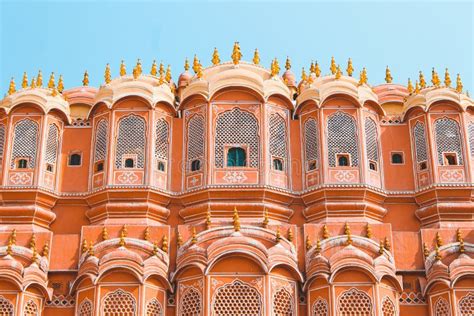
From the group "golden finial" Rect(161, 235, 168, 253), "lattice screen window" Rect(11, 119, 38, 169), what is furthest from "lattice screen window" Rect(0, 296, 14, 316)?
"lattice screen window" Rect(11, 119, 38, 169)

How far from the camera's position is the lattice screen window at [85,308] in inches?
848

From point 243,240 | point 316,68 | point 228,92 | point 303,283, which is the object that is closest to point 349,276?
point 303,283

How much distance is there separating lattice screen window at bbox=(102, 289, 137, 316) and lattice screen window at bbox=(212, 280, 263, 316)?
2001mm

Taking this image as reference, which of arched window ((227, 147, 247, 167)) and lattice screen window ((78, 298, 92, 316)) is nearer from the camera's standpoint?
lattice screen window ((78, 298, 92, 316))

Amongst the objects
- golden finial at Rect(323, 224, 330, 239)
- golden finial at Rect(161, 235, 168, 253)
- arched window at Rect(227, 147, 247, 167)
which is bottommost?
golden finial at Rect(161, 235, 168, 253)

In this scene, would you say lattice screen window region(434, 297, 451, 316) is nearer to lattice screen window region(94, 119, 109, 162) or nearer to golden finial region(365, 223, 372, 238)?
golden finial region(365, 223, 372, 238)

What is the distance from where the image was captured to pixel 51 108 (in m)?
25.5

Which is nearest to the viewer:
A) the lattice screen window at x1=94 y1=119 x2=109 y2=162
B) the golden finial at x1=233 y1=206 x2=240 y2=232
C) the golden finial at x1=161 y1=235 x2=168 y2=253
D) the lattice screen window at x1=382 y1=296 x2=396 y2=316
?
the lattice screen window at x1=382 y1=296 x2=396 y2=316

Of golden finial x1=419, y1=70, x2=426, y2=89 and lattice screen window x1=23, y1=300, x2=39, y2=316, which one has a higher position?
golden finial x1=419, y1=70, x2=426, y2=89

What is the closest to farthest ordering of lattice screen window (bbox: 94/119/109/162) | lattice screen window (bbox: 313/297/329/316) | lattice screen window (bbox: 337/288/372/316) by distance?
lattice screen window (bbox: 337/288/372/316) → lattice screen window (bbox: 313/297/329/316) → lattice screen window (bbox: 94/119/109/162)

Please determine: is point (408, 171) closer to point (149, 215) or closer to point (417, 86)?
point (417, 86)

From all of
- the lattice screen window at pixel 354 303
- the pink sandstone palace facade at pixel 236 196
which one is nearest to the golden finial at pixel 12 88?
the pink sandstone palace facade at pixel 236 196

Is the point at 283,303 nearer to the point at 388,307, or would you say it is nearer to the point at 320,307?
the point at 320,307

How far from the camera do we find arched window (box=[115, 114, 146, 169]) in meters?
24.6
